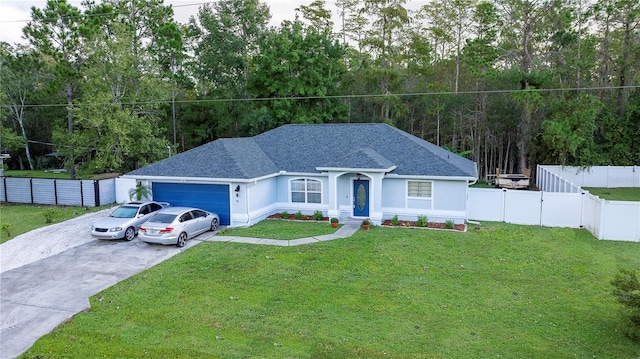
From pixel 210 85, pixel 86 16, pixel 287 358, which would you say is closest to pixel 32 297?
pixel 287 358

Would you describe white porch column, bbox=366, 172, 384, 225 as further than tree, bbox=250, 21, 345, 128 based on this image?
No

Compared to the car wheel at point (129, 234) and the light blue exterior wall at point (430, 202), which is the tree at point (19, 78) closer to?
the car wheel at point (129, 234)

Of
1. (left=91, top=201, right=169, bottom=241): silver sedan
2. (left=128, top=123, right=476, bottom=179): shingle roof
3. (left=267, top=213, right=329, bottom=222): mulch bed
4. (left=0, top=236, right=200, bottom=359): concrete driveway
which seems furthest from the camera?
(left=267, top=213, right=329, bottom=222): mulch bed

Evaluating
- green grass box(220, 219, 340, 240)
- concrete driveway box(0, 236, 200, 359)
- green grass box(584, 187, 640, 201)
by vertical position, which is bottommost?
concrete driveway box(0, 236, 200, 359)

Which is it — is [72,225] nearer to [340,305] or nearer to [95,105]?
[95,105]

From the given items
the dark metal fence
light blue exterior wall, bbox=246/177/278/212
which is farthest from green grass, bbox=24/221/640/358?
the dark metal fence

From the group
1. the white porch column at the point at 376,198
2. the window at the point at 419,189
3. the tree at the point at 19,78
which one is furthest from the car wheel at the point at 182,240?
the tree at the point at 19,78

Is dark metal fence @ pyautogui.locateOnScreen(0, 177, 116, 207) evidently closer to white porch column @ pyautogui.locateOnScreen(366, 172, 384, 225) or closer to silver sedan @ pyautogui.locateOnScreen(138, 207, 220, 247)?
silver sedan @ pyautogui.locateOnScreen(138, 207, 220, 247)
